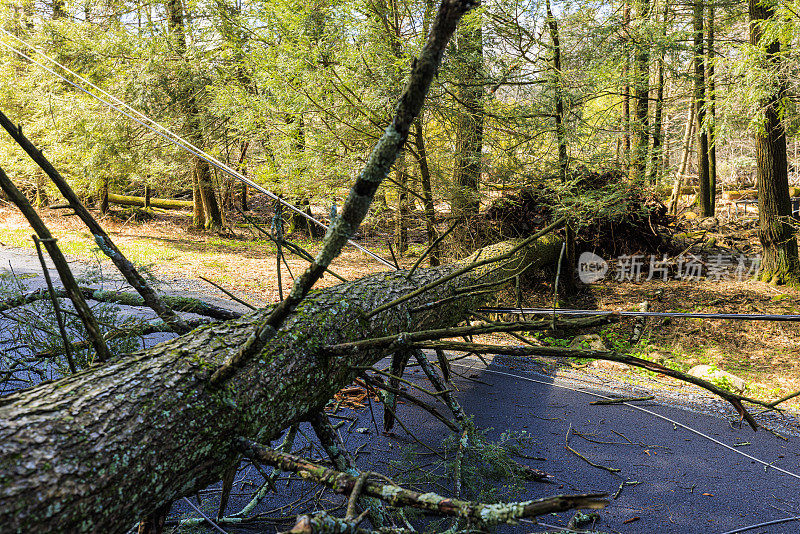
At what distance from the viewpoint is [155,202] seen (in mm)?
15992

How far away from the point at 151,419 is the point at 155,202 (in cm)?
1655

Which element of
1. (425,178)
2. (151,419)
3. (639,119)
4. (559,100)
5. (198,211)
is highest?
(559,100)

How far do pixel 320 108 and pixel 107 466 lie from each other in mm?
6116

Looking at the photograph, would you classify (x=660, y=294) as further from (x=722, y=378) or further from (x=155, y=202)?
(x=155, y=202)

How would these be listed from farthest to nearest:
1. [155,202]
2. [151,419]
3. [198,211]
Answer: [155,202]
[198,211]
[151,419]

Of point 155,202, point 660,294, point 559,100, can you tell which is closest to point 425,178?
point 559,100

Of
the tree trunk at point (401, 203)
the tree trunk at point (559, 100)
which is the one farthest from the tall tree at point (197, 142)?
the tree trunk at point (559, 100)

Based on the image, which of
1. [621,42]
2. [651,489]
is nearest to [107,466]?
[651,489]

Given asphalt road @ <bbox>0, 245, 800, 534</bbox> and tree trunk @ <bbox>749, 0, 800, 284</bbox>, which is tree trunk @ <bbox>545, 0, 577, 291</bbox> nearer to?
asphalt road @ <bbox>0, 245, 800, 534</bbox>

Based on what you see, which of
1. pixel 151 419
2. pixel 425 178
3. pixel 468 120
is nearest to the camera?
pixel 151 419

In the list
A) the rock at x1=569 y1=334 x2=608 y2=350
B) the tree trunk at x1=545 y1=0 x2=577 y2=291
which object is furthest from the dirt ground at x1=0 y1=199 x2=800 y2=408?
the tree trunk at x1=545 y1=0 x2=577 y2=291

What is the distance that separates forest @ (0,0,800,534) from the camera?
1.42 meters

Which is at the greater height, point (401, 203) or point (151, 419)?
point (401, 203)

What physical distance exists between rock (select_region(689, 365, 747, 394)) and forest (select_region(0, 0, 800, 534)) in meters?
0.05
